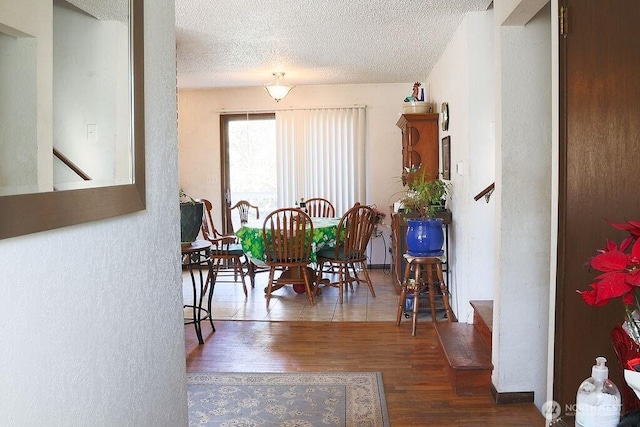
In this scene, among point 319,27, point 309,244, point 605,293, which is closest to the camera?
point 605,293

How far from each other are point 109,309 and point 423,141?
4.76 m

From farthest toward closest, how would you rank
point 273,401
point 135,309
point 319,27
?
point 319,27 → point 273,401 → point 135,309

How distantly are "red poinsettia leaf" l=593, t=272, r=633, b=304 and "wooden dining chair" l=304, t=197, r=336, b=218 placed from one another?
5.99 metres

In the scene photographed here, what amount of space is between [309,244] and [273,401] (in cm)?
229

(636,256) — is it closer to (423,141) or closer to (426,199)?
(426,199)

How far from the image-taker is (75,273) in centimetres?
104

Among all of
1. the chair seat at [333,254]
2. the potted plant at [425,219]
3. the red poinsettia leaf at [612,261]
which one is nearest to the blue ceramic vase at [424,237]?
the potted plant at [425,219]

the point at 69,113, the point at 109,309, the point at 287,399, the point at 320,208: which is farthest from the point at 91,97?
the point at 320,208

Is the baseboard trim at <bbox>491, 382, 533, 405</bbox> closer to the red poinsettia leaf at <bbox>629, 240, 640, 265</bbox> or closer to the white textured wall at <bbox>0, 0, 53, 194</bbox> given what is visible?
the red poinsettia leaf at <bbox>629, 240, 640, 265</bbox>

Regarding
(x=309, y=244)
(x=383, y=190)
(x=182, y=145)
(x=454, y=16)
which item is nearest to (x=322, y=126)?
(x=383, y=190)

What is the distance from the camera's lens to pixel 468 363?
3.09 metres

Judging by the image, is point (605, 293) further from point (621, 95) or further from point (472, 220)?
point (472, 220)

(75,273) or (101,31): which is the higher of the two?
(101,31)

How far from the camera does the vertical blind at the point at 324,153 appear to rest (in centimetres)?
714
